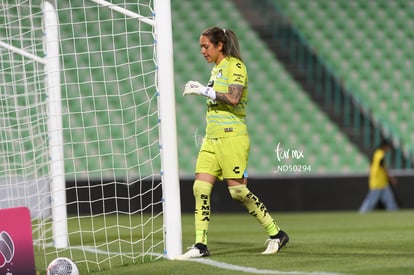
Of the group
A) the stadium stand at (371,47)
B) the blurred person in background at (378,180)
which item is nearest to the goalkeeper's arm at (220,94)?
the blurred person in background at (378,180)

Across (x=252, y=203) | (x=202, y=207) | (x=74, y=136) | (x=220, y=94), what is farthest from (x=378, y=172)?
(x=220, y=94)

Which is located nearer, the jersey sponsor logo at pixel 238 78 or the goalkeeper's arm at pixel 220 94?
the goalkeeper's arm at pixel 220 94

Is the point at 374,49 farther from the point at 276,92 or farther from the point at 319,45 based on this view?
the point at 276,92

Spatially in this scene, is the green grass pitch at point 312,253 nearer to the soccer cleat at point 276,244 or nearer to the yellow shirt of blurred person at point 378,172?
A: the soccer cleat at point 276,244

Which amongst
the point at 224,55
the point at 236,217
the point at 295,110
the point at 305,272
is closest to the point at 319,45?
the point at 295,110

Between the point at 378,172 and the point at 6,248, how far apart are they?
12.2 m

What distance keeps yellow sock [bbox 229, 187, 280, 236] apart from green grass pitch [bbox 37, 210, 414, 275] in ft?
0.85

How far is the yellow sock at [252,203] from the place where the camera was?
7395mm

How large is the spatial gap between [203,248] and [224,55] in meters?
1.59

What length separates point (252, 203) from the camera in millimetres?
7559

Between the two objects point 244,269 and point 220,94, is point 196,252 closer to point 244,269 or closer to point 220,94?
point 244,269

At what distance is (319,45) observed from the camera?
65.2ft

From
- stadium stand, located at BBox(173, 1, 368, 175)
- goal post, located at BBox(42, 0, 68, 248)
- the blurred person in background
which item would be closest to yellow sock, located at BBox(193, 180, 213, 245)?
goal post, located at BBox(42, 0, 68, 248)

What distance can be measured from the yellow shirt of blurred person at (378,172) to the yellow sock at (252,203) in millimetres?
10080
